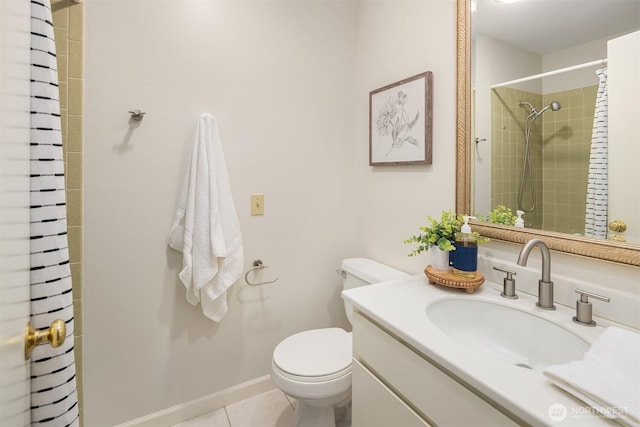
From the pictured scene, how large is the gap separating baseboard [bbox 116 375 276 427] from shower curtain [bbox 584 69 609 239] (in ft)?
5.67

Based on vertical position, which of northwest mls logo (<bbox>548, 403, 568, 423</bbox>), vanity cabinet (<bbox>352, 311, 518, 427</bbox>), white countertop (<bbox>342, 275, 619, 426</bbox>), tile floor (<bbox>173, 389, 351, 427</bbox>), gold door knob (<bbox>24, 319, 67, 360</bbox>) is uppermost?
gold door knob (<bbox>24, 319, 67, 360</bbox>)

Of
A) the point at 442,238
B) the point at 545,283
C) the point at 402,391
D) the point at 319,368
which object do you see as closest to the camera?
the point at 402,391

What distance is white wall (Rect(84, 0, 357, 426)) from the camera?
1.36 meters

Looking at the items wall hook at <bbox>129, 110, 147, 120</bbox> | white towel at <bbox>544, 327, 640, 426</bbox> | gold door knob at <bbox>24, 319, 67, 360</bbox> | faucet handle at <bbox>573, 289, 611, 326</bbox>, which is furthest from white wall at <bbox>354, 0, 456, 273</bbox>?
gold door knob at <bbox>24, 319, 67, 360</bbox>

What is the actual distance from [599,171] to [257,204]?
144 centimetres

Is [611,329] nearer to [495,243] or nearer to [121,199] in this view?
[495,243]

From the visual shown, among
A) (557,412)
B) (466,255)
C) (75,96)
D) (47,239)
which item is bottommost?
(557,412)

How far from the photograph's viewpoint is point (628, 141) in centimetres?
89

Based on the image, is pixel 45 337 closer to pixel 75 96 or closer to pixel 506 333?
pixel 75 96

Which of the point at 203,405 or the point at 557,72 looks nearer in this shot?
the point at 557,72

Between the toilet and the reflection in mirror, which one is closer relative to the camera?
the reflection in mirror

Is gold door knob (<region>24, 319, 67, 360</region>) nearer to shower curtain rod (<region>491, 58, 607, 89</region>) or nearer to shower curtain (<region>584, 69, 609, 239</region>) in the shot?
shower curtain (<region>584, 69, 609, 239</region>)

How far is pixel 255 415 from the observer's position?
63.5 inches

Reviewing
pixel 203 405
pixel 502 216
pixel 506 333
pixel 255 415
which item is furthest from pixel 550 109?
pixel 203 405
